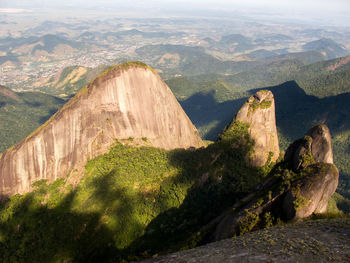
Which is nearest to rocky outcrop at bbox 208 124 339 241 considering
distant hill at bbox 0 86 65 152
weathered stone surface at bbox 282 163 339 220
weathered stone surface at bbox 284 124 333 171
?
weathered stone surface at bbox 282 163 339 220

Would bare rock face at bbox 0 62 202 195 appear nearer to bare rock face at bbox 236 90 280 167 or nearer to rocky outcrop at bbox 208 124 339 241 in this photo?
bare rock face at bbox 236 90 280 167

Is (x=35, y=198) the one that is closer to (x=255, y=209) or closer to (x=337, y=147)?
(x=255, y=209)

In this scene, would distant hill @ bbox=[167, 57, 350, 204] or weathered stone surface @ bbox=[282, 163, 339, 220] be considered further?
distant hill @ bbox=[167, 57, 350, 204]

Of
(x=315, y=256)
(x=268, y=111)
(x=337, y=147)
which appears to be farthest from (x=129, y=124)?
(x=337, y=147)

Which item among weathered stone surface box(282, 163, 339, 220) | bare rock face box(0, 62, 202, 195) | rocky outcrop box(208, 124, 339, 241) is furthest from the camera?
bare rock face box(0, 62, 202, 195)

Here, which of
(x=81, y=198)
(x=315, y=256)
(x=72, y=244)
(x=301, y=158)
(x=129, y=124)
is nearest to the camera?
(x=315, y=256)

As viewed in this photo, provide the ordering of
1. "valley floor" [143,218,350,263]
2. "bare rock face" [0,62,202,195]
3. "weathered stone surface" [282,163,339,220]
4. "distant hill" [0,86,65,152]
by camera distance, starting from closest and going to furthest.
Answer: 1. "valley floor" [143,218,350,263]
2. "weathered stone surface" [282,163,339,220]
3. "bare rock face" [0,62,202,195]
4. "distant hill" [0,86,65,152]

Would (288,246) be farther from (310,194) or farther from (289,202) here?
(310,194)

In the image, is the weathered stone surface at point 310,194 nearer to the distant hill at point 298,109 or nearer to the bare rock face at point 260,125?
the bare rock face at point 260,125
